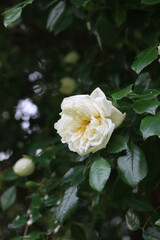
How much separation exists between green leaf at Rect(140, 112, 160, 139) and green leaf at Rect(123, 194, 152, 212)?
1.27 ft

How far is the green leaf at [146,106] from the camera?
625 mm

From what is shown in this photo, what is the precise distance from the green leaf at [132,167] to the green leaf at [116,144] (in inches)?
1.4

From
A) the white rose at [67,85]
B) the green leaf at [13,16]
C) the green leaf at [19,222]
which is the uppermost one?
the green leaf at [13,16]

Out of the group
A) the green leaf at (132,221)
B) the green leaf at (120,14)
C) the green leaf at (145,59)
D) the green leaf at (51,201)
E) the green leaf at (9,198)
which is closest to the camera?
the green leaf at (145,59)

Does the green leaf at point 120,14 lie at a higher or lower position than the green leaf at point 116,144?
lower

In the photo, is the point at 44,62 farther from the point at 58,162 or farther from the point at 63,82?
the point at 58,162

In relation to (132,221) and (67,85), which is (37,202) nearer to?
(132,221)

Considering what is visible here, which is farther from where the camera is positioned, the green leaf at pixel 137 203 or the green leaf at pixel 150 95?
the green leaf at pixel 137 203

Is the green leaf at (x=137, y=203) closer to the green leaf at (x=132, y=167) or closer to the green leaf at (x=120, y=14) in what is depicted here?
the green leaf at (x=132, y=167)

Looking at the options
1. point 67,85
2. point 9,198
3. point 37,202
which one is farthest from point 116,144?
point 67,85

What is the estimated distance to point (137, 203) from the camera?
0.94m

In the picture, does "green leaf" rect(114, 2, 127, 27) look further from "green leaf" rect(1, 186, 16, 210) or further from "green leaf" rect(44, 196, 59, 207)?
"green leaf" rect(1, 186, 16, 210)

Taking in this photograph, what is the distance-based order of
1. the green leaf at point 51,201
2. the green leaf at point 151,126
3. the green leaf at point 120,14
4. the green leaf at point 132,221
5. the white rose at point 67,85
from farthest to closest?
the white rose at point 67,85, the green leaf at point 120,14, the green leaf at point 51,201, the green leaf at point 132,221, the green leaf at point 151,126

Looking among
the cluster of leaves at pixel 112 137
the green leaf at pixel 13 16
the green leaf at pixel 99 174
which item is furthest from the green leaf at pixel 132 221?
the green leaf at pixel 13 16
